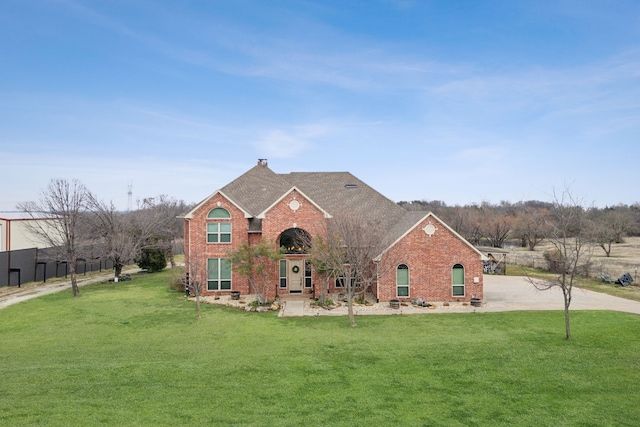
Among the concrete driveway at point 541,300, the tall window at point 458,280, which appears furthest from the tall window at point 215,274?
the concrete driveway at point 541,300

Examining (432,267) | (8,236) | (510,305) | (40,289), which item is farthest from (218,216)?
(8,236)

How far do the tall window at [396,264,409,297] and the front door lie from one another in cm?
604

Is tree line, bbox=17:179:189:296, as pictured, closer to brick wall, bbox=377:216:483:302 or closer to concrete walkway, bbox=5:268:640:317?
concrete walkway, bbox=5:268:640:317

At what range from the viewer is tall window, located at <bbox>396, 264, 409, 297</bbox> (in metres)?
22.6

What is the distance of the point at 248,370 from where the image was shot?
12273 millimetres

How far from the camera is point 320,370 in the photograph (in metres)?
12.3

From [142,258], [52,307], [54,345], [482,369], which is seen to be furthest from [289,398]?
[142,258]

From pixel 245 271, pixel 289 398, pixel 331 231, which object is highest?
pixel 331 231

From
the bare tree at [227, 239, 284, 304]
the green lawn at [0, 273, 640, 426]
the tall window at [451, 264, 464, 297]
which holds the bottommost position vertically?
the green lawn at [0, 273, 640, 426]

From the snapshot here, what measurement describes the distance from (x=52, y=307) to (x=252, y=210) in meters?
12.0

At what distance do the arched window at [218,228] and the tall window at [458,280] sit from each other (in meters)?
13.3

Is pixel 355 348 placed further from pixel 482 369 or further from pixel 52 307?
pixel 52 307

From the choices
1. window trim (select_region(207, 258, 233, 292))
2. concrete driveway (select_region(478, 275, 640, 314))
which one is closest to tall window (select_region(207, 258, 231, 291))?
window trim (select_region(207, 258, 233, 292))

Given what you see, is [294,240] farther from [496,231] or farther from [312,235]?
[496,231]
